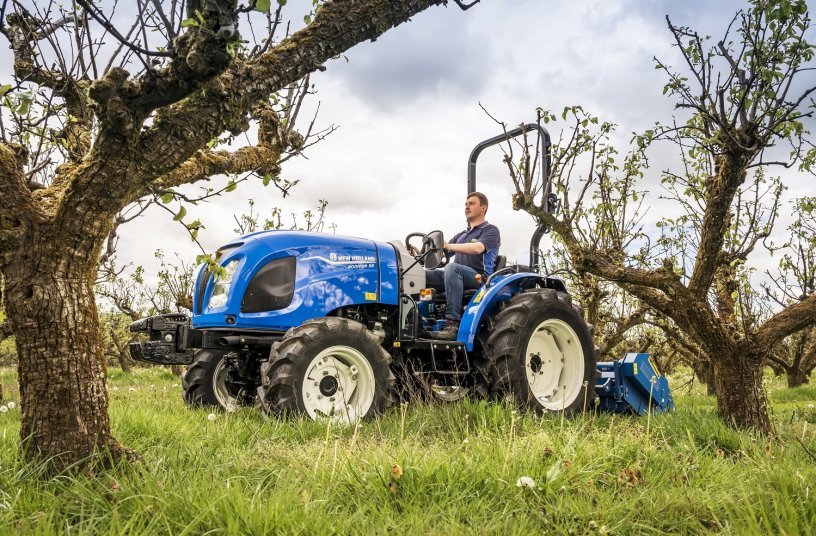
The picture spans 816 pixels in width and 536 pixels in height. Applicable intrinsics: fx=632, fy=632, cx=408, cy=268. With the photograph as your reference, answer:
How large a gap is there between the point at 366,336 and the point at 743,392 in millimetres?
3164

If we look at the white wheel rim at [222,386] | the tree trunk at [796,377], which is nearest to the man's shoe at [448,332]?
the white wheel rim at [222,386]

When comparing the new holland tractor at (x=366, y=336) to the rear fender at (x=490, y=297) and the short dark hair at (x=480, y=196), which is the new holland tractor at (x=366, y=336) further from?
the short dark hair at (x=480, y=196)

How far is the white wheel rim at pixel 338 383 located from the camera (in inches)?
175

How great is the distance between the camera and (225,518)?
2240 millimetres

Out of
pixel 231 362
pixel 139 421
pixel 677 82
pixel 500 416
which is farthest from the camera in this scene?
pixel 231 362

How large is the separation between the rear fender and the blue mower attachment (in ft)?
3.31

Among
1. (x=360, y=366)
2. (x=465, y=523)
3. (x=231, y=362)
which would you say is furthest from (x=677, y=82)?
(x=231, y=362)

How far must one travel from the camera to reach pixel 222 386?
5871 millimetres

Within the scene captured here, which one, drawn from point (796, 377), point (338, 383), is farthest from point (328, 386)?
point (796, 377)

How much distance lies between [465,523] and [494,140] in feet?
15.2

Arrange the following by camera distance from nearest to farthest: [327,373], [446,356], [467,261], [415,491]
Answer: [415,491] → [327,373] → [446,356] → [467,261]

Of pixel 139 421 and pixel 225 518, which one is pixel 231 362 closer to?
pixel 139 421

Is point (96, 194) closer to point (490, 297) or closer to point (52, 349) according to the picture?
point (52, 349)

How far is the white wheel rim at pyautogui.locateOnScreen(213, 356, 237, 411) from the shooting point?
5773 millimetres
